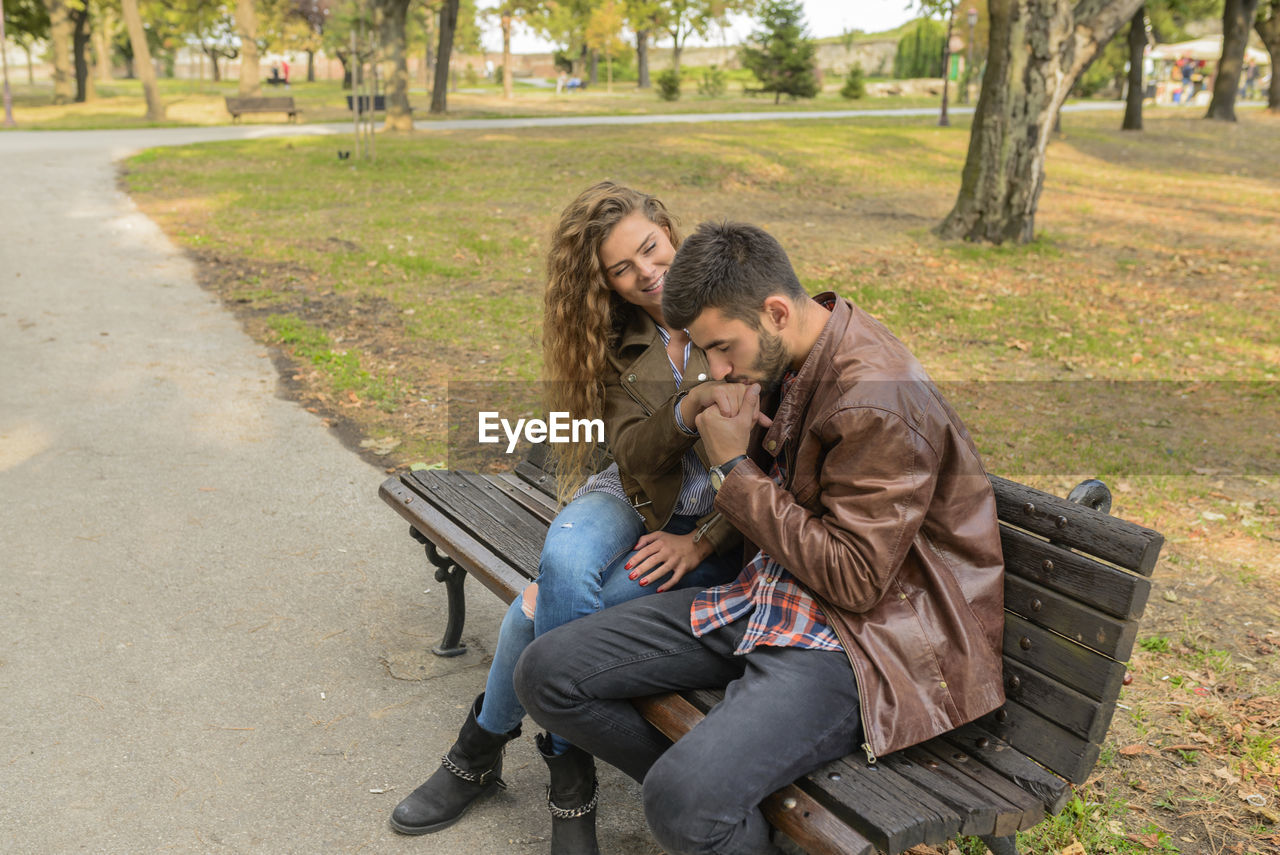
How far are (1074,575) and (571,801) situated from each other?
1.27 meters

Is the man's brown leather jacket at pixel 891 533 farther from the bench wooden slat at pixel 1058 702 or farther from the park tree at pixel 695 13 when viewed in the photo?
the park tree at pixel 695 13

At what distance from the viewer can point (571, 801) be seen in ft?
8.48

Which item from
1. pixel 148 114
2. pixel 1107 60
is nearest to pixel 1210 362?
pixel 148 114

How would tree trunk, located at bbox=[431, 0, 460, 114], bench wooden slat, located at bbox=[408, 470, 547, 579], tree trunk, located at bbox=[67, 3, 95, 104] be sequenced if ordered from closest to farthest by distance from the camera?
bench wooden slat, located at bbox=[408, 470, 547, 579] → tree trunk, located at bbox=[431, 0, 460, 114] → tree trunk, located at bbox=[67, 3, 95, 104]

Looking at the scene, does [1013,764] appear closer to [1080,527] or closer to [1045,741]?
[1045,741]

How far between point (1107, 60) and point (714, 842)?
175 ft

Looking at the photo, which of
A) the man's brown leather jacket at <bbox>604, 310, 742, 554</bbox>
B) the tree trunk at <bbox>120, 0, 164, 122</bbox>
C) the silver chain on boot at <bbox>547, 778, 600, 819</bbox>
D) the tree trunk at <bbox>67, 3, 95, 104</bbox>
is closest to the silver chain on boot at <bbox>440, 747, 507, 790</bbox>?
the silver chain on boot at <bbox>547, 778, 600, 819</bbox>

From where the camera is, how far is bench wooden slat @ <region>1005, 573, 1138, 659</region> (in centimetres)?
211

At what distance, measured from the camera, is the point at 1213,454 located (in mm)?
5602

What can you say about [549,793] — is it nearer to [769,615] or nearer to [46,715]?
[769,615]

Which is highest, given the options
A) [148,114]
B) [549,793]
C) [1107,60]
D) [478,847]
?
[1107,60]

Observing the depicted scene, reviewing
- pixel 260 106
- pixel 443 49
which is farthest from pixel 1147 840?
pixel 260 106

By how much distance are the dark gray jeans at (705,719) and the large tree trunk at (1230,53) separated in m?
30.2

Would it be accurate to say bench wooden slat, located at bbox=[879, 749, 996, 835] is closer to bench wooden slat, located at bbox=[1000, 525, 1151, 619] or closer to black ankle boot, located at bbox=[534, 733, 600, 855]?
bench wooden slat, located at bbox=[1000, 525, 1151, 619]
